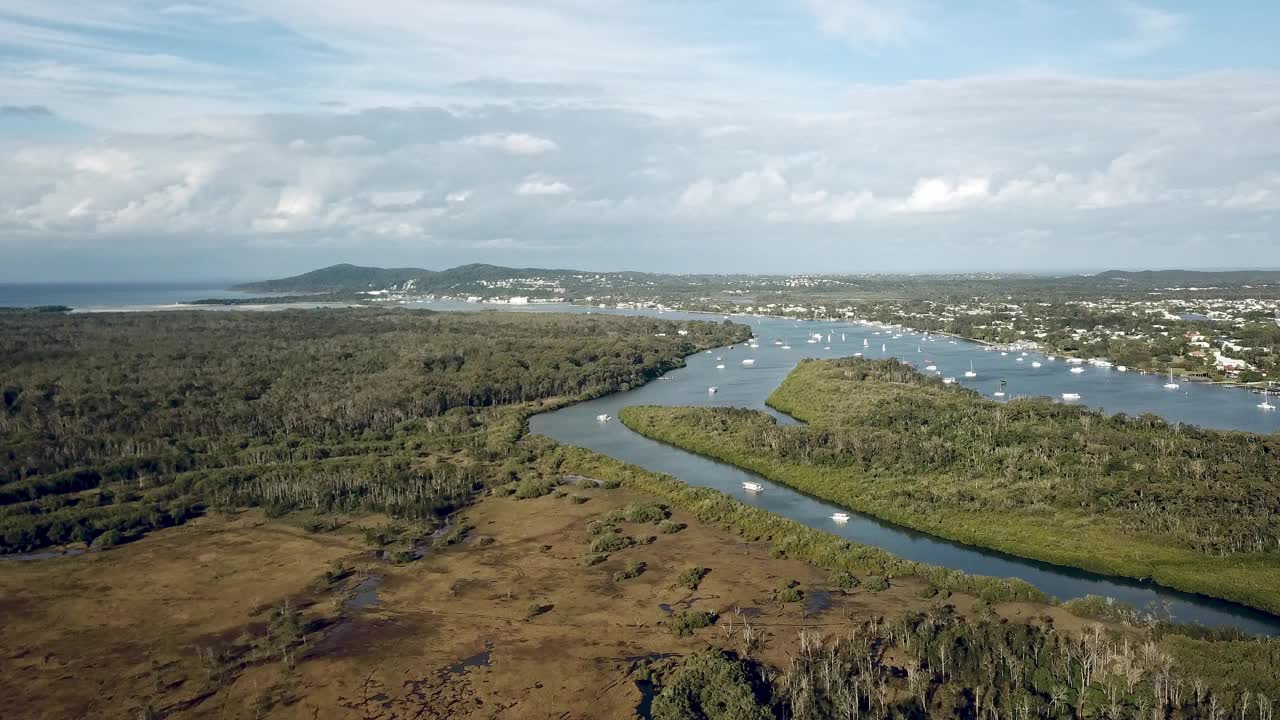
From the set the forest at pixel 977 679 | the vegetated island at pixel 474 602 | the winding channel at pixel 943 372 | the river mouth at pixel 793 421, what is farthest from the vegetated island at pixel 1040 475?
the forest at pixel 977 679

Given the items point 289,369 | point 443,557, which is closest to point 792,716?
point 443,557

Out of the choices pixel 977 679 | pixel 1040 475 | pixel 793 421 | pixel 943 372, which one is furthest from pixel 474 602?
pixel 943 372

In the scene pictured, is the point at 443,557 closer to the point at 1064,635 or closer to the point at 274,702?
the point at 274,702

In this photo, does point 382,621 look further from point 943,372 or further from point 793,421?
point 943,372

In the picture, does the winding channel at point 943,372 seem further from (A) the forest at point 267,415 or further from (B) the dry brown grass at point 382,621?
(A) the forest at point 267,415

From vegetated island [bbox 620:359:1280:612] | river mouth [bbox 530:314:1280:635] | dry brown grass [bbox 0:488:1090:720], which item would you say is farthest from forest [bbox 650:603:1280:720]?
vegetated island [bbox 620:359:1280:612]

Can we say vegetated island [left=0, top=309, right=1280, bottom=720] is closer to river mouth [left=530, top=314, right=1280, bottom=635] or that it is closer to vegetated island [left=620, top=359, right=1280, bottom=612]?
river mouth [left=530, top=314, right=1280, bottom=635]
